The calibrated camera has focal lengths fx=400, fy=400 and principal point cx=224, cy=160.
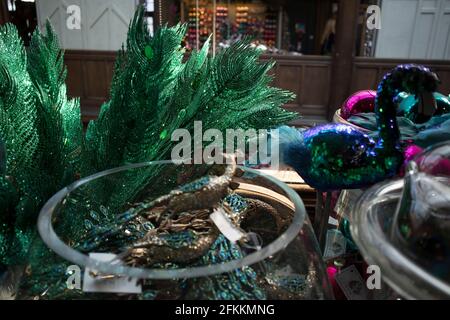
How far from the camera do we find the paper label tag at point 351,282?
0.38 meters

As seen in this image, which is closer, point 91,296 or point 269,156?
point 91,296

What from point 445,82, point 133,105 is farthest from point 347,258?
point 445,82

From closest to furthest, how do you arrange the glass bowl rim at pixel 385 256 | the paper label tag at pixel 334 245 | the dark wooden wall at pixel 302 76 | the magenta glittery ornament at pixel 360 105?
the glass bowl rim at pixel 385 256 → the paper label tag at pixel 334 245 → the magenta glittery ornament at pixel 360 105 → the dark wooden wall at pixel 302 76

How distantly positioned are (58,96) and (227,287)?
0.82ft

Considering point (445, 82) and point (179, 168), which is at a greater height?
point (179, 168)

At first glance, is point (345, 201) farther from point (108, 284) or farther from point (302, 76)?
point (302, 76)

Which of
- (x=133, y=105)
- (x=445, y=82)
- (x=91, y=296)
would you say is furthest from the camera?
(x=445, y=82)

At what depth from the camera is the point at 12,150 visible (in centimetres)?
37

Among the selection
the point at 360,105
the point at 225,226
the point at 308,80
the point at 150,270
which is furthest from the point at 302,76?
the point at 150,270

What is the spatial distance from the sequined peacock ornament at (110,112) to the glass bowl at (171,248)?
11 mm

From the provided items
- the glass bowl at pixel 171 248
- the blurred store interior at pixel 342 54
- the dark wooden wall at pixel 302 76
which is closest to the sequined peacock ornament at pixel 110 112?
the glass bowl at pixel 171 248

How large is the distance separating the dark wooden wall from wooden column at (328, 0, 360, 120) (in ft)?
0.09

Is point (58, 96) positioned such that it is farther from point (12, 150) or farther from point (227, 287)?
point (227, 287)

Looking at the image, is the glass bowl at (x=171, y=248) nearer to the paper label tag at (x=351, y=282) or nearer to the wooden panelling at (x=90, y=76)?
the paper label tag at (x=351, y=282)
